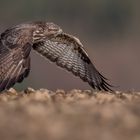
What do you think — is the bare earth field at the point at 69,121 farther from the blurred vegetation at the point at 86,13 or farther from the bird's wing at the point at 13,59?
the blurred vegetation at the point at 86,13

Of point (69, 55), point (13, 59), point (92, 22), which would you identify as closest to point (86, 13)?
point (92, 22)

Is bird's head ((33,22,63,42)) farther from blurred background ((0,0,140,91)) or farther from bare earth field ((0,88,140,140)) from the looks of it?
blurred background ((0,0,140,91))

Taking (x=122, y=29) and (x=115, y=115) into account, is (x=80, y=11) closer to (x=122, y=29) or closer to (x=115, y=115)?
(x=122, y=29)

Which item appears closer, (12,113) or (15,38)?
(12,113)

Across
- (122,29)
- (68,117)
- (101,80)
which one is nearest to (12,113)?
(68,117)

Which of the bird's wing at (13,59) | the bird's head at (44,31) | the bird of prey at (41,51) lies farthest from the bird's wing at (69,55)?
the bird's wing at (13,59)
